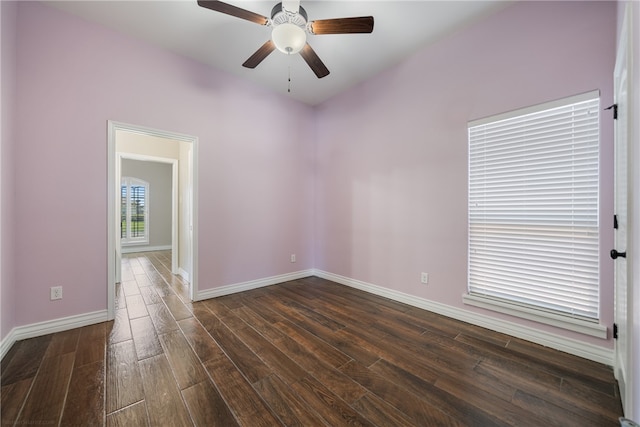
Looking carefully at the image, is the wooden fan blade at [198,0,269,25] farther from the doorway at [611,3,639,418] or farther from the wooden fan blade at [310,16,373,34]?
the doorway at [611,3,639,418]

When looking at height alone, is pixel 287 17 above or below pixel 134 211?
above

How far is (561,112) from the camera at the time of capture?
2006 millimetres

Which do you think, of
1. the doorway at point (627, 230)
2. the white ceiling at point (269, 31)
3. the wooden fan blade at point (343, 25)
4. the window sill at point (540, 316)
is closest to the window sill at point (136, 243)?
the white ceiling at point (269, 31)

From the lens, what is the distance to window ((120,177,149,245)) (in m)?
7.12

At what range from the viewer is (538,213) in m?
2.11

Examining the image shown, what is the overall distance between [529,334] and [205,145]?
3.97m

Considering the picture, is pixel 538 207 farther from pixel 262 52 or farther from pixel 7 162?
pixel 7 162

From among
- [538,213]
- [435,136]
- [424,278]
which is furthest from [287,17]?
[424,278]

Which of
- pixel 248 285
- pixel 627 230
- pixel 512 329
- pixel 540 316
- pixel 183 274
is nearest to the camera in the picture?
pixel 627 230

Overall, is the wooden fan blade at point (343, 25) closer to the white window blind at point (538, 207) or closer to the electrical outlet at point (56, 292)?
the white window blind at point (538, 207)

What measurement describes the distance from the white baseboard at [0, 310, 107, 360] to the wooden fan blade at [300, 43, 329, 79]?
127 inches

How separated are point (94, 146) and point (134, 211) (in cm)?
591

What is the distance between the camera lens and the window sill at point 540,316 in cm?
185

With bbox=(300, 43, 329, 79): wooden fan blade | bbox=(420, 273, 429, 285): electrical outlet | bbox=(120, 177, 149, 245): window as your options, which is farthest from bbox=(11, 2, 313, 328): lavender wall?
bbox=(120, 177, 149, 245): window
